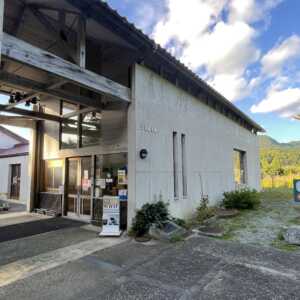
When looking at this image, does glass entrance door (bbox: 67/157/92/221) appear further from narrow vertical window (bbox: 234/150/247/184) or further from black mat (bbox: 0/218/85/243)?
narrow vertical window (bbox: 234/150/247/184)

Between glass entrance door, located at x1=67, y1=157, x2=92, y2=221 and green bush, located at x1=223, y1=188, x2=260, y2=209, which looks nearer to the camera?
glass entrance door, located at x1=67, y1=157, x2=92, y2=221

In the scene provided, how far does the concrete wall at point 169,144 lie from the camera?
217 inches

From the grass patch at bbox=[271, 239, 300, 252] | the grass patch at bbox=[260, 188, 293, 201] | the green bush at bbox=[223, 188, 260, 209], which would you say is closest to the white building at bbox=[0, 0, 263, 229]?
the green bush at bbox=[223, 188, 260, 209]

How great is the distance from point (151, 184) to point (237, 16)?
6.42 meters

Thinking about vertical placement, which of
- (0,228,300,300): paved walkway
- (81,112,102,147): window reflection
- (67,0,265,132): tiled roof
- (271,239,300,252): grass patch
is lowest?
(271,239,300,252): grass patch

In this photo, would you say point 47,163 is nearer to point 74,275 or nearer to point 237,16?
point 74,275

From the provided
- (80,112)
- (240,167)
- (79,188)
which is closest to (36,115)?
(80,112)

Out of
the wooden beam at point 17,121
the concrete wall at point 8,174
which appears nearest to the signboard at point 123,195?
the wooden beam at point 17,121

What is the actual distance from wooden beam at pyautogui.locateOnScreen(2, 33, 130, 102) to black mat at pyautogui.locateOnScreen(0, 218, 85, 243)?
3.96 m

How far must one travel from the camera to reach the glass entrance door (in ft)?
22.7

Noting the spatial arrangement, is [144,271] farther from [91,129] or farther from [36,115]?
[36,115]

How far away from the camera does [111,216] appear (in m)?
5.46

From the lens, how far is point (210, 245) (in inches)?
183

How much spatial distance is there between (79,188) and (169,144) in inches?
130
